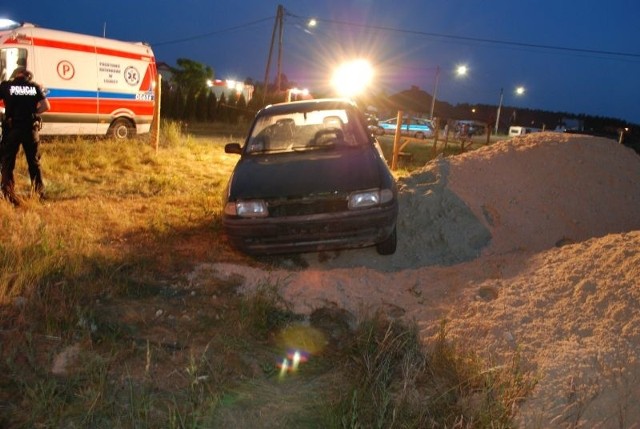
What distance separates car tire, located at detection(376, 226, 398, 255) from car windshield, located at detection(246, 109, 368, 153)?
121 cm

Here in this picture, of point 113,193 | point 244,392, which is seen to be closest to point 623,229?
point 244,392

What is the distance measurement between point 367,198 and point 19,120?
4.75m

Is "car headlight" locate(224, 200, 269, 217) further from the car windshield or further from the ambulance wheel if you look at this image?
the ambulance wheel

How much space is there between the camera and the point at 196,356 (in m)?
3.27

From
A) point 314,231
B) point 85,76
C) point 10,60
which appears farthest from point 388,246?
point 85,76

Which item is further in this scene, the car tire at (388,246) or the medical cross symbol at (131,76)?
the medical cross symbol at (131,76)

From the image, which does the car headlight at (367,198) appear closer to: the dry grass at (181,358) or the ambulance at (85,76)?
the dry grass at (181,358)

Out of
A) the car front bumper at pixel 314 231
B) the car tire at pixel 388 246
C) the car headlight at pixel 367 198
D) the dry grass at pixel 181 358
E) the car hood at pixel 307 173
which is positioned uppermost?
the car hood at pixel 307 173

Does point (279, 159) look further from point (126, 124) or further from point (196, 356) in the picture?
point (126, 124)

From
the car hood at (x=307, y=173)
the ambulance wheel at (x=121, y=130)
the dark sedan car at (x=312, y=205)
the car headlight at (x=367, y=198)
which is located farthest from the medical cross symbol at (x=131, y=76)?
the car headlight at (x=367, y=198)

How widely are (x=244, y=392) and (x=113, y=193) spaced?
6049mm

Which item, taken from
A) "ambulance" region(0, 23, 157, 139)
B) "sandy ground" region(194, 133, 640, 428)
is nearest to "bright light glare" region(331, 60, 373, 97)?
"ambulance" region(0, 23, 157, 139)

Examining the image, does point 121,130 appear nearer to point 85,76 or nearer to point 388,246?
point 85,76

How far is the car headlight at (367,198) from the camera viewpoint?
454 cm
